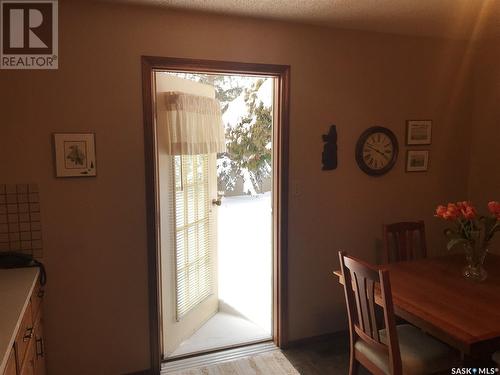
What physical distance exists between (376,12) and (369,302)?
1678 mm

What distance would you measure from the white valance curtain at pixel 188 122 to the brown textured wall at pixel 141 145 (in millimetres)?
364

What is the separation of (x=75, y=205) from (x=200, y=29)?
126cm

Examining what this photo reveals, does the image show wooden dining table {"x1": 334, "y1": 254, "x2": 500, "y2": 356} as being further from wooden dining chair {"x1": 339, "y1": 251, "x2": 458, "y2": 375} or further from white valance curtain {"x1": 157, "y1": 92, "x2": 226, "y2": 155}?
white valance curtain {"x1": 157, "y1": 92, "x2": 226, "y2": 155}

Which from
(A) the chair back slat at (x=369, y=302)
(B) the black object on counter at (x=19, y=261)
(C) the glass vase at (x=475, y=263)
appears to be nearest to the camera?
(A) the chair back slat at (x=369, y=302)

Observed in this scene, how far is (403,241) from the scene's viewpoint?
254 cm

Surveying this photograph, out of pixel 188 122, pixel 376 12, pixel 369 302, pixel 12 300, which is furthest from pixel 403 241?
pixel 12 300

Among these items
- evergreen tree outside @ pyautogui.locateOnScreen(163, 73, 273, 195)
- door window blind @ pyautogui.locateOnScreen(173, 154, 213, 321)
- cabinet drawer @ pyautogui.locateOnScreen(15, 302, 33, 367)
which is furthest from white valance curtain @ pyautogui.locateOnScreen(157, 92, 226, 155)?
cabinet drawer @ pyautogui.locateOnScreen(15, 302, 33, 367)

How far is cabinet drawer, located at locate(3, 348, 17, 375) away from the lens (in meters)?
1.17

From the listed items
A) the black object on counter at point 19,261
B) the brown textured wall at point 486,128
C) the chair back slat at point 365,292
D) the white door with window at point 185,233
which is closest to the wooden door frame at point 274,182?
the white door with window at point 185,233

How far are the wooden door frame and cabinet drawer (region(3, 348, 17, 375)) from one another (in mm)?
1026

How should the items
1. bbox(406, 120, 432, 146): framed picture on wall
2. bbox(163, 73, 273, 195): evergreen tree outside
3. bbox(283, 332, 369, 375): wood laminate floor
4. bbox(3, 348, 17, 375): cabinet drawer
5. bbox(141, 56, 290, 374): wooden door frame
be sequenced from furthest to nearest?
bbox(163, 73, 273, 195): evergreen tree outside < bbox(406, 120, 432, 146): framed picture on wall < bbox(283, 332, 369, 375): wood laminate floor < bbox(141, 56, 290, 374): wooden door frame < bbox(3, 348, 17, 375): cabinet drawer

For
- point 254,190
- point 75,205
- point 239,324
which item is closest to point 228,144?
point 254,190

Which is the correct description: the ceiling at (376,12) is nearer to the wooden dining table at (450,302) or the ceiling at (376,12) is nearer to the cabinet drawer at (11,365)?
the wooden dining table at (450,302)

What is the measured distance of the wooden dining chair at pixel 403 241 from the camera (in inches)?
98.7
